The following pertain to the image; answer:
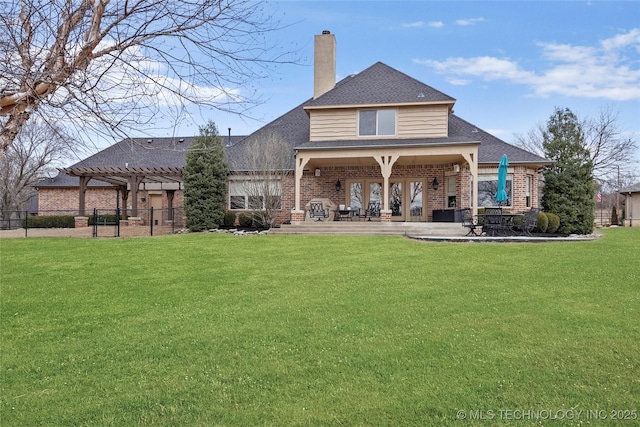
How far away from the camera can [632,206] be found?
30.4 meters

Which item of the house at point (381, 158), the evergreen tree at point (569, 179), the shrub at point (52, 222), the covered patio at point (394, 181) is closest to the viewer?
the evergreen tree at point (569, 179)

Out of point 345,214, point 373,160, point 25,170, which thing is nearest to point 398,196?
point 373,160

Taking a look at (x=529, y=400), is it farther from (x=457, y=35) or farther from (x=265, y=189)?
(x=265, y=189)

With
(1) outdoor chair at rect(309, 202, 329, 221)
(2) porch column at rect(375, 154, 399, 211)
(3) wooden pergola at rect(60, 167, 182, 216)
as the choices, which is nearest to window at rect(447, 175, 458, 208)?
(2) porch column at rect(375, 154, 399, 211)

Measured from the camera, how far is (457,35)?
12195 millimetres

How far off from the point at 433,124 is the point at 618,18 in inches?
281

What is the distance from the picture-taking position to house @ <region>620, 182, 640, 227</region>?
1158 inches

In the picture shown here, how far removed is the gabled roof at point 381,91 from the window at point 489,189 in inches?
144

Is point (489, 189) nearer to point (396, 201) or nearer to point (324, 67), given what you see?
point (396, 201)

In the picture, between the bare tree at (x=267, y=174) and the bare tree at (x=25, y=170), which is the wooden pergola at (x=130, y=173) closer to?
the bare tree at (x=267, y=174)

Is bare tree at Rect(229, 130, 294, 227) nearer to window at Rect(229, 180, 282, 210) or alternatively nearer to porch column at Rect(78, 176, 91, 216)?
window at Rect(229, 180, 282, 210)

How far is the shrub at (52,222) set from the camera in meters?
22.5

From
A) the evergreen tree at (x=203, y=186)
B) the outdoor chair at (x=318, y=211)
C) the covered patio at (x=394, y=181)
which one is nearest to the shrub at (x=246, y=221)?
the evergreen tree at (x=203, y=186)

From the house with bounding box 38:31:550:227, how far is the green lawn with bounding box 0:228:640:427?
29.7ft
